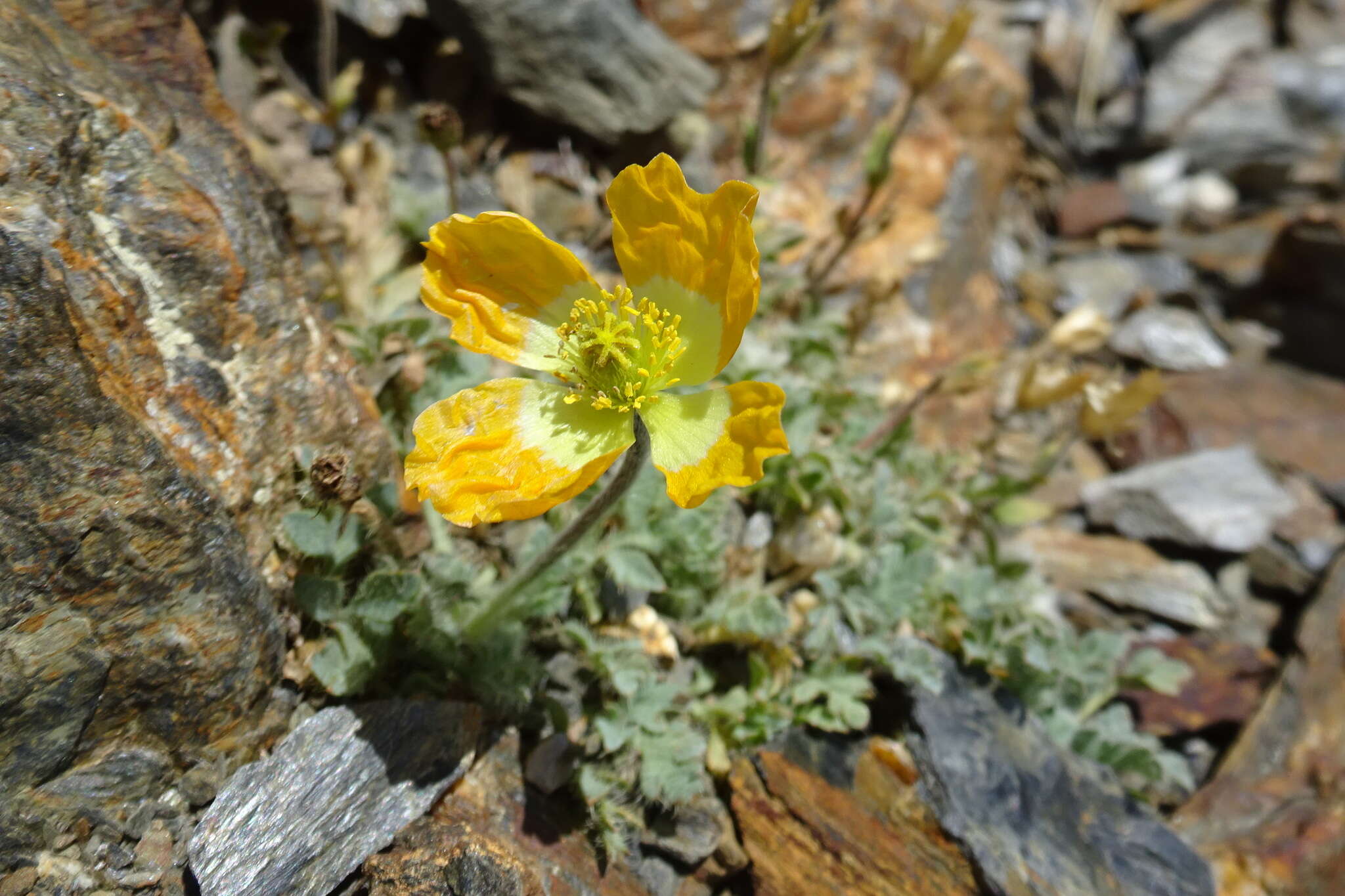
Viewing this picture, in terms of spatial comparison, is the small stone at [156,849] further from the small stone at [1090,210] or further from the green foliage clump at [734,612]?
the small stone at [1090,210]

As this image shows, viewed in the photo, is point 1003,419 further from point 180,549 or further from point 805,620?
point 180,549

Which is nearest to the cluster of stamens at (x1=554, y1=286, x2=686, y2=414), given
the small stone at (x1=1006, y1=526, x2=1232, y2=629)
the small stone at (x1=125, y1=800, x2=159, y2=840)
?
the small stone at (x1=125, y1=800, x2=159, y2=840)

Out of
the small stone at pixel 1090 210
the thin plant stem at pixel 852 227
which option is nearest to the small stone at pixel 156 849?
the thin plant stem at pixel 852 227

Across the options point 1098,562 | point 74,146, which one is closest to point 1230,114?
point 1098,562

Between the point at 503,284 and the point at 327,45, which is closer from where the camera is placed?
the point at 503,284

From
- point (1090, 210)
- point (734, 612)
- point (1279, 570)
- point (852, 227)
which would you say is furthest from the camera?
point (1090, 210)

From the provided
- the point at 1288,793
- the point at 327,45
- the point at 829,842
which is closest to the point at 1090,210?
the point at 1288,793

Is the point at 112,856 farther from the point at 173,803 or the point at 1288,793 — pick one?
the point at 1288,793
